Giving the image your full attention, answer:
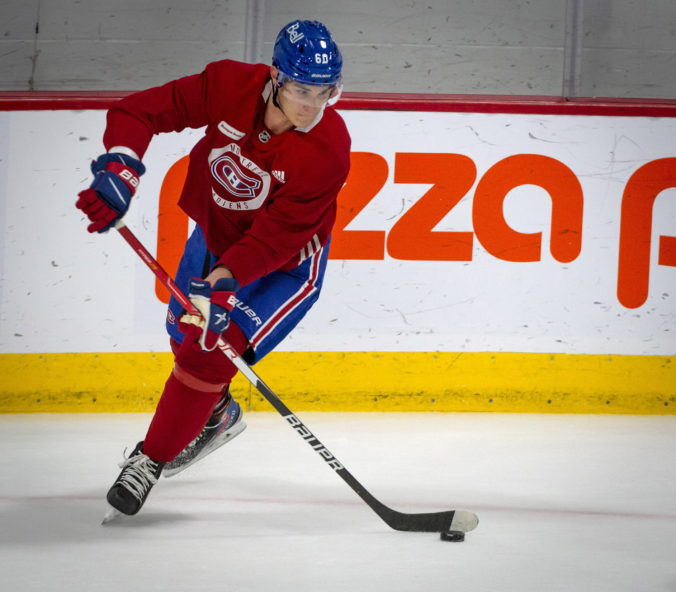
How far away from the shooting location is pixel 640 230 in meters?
3.81

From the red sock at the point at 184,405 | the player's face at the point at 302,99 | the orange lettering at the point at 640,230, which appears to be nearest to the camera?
the player's face at the point at 302,99

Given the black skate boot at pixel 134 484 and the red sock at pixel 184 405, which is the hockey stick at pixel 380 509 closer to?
the red sock at pixel 184 405

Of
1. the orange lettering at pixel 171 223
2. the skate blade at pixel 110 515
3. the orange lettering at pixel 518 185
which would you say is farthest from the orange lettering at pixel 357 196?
the skate blade at pixel 110 515

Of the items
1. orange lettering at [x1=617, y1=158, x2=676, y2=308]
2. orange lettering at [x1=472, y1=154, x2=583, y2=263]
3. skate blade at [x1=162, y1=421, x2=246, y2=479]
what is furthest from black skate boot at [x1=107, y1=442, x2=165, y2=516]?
orange lettering at [x1=617, y1=158, x2=676, y2=308]

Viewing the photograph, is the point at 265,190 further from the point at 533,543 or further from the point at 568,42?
the point at 568,42

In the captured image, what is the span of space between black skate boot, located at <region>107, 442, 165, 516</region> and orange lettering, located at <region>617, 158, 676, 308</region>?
207cm

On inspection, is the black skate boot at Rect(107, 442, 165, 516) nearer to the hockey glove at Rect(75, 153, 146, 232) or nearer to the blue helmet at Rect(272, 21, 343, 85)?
the hockey glove at Rect(75, 153, 146, 232)

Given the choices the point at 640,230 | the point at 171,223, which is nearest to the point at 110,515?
the point at 171,223

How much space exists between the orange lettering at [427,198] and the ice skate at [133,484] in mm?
1603

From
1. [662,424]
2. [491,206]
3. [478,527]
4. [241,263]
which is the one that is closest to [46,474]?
[241,263]

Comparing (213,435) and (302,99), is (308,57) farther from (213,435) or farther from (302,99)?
(213,435)

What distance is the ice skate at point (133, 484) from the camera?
229cm

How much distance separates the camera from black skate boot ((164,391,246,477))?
272 cm

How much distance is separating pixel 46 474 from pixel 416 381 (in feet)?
4.84
